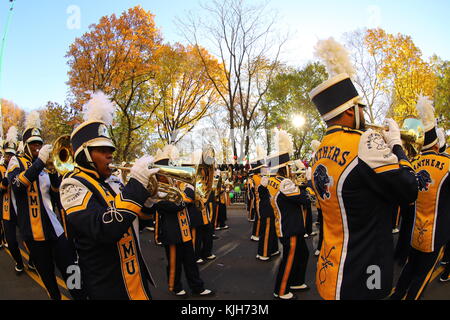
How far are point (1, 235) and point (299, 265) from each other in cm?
802

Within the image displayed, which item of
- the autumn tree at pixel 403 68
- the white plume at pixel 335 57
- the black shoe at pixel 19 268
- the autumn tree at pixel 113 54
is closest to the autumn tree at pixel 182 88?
the autumn tree at pixel 113 54

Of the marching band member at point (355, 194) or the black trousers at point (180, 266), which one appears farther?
the black trousers at point (180, 266)

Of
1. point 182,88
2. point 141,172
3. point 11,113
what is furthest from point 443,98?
point 11,113

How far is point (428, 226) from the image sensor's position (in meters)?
3.80

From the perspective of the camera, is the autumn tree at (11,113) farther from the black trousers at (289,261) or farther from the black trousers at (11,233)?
the black trousers at (289,261)

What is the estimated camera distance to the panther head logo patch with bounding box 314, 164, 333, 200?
96.7 inches

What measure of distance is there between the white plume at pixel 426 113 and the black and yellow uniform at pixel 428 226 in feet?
1.88

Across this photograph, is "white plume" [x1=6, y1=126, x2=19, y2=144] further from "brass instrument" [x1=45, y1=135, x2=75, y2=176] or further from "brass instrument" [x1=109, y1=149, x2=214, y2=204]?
"brass instrument" [x1=109, y1=149, x2=214, y2=204]

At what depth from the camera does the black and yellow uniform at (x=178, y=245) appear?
5.10 meters

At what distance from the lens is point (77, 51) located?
62.0ft

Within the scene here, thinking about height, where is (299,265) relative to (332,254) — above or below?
below

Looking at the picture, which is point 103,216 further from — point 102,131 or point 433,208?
point 433,208
